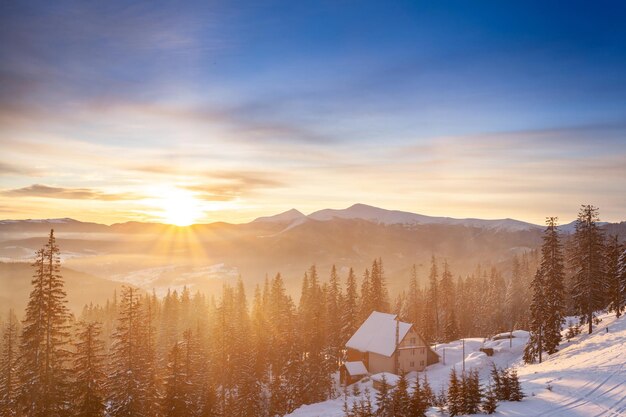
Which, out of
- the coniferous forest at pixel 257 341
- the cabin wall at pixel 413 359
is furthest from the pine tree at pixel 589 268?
the cabin wall at pixel 413 359

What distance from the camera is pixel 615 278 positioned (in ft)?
166

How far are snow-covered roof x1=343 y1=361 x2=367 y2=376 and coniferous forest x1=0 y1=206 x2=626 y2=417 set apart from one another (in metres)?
2.71

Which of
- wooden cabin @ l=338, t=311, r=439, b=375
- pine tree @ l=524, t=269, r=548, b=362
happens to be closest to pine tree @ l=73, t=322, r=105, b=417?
wooden cabin @ l=338, t=311, r=439, b=375

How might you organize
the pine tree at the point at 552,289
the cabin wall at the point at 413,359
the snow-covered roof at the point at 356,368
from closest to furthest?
1. the pine tree at the point at 552,289
2. the snow-covered roof at the point at 356,368
3. the cabin wall at the point at 413,359

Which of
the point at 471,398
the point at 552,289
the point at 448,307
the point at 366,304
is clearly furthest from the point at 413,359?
the point at 471,398

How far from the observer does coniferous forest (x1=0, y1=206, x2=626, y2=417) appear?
2503 cm

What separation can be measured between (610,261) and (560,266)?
1221cm

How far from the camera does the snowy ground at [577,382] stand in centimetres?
2214

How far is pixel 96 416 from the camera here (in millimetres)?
26703

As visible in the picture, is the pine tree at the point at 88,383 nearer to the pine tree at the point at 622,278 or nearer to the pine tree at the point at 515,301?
the pine tree at the point at 622,278

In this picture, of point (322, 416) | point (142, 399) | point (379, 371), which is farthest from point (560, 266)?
point (142, 399)

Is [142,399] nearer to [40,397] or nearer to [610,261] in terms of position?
[40,397]

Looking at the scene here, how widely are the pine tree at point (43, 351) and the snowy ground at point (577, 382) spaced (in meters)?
20.6

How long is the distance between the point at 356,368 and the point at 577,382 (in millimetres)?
33811
